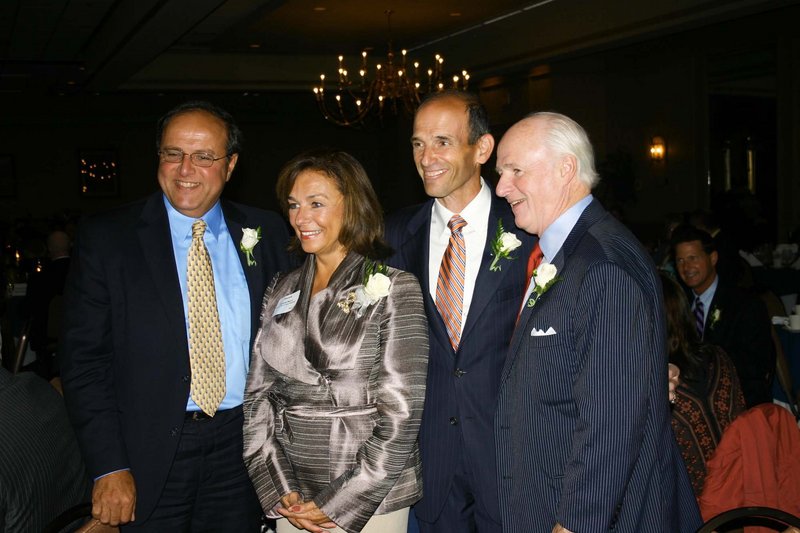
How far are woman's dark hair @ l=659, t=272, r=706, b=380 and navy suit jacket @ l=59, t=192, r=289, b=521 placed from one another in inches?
73.6

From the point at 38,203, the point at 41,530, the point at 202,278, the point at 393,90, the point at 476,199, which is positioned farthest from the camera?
the point at 38,203

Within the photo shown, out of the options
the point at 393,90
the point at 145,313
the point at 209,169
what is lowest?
the point at 145,313

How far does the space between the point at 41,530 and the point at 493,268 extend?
57.8 inches

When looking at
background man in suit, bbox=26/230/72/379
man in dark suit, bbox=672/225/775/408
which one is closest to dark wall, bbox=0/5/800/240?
background man in suit, bbox=26/230/72/379

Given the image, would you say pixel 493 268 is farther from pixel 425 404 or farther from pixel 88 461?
pixel 88 461

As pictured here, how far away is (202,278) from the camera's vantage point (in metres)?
2.52

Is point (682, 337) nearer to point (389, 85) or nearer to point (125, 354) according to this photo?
point (125, 354)

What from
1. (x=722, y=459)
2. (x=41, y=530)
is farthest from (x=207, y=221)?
(x=722, y=459)

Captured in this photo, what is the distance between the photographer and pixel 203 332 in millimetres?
2494

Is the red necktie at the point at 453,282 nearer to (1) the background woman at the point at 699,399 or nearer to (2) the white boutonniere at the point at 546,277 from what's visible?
(2) the white boutonniere at the point at 546,277

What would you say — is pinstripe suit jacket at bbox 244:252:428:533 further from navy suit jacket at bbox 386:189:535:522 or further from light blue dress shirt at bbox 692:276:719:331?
→ light blue dress shirt at bbox 692:276:719:331

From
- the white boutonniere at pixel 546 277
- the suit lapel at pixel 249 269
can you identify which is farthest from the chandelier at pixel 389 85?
the white boutonniere at pixel 546 277

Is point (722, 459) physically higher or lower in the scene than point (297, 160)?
lower

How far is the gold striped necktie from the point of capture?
8.05 ft
